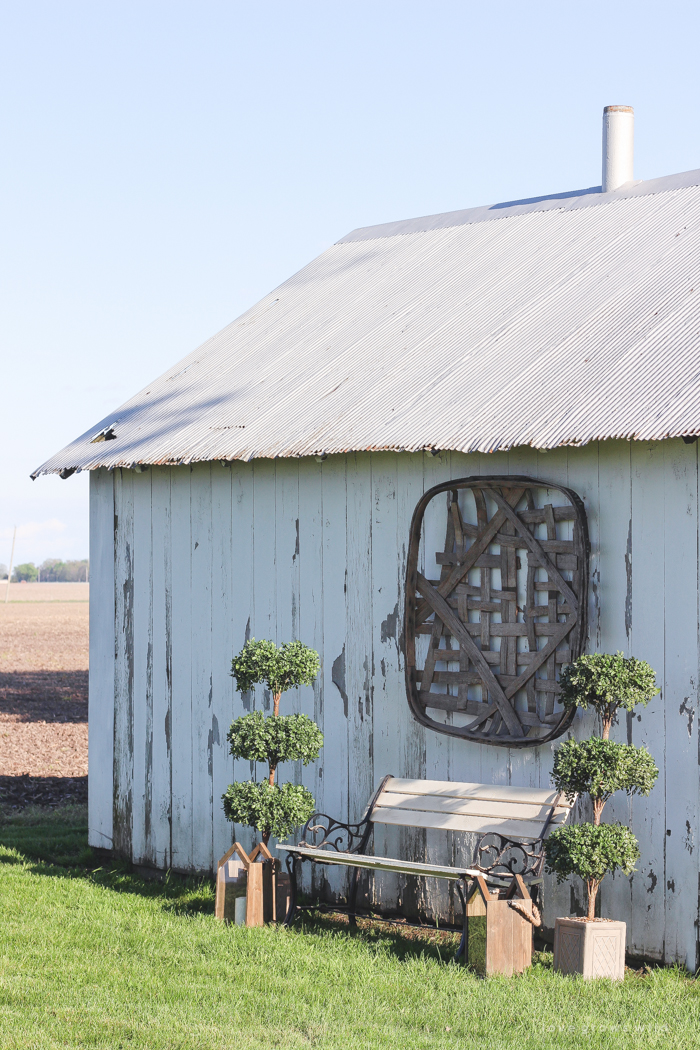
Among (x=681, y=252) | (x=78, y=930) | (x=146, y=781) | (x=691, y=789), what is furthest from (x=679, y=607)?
(x=146, y=781)

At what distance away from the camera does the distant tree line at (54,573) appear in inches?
5182

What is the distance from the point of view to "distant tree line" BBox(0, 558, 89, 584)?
13162 centimetres

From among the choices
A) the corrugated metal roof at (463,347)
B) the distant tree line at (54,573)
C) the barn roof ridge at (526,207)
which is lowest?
the distant tree line at (54,573)

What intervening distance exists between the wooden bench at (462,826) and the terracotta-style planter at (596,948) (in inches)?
17.1

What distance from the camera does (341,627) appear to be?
7.51m

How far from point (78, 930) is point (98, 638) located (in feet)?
9.22

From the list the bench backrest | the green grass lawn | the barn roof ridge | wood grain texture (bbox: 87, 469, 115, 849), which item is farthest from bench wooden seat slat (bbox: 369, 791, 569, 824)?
the barn roof ridge

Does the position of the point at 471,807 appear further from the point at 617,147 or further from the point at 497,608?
the point at 617,147

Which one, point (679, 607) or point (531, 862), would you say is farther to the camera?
point (531, 862)

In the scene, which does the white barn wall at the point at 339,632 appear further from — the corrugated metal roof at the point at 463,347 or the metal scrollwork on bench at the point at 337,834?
the corrugated metal roof at the point at 463,347

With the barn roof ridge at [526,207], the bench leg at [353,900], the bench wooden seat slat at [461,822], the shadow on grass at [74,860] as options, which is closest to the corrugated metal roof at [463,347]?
the barn roof ridge at [526,207]

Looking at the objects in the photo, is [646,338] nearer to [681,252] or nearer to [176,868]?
[681,252]

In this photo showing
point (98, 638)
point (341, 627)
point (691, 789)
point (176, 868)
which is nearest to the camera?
point (691, 789)

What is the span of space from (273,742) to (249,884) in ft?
2.73
